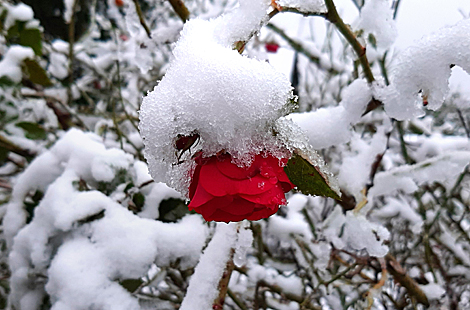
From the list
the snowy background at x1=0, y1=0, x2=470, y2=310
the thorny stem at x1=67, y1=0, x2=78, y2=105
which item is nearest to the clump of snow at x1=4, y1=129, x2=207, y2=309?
the snowy background at x1=0, y1=0, x2=470, y2=310

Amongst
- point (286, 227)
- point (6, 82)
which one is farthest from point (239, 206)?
point (6, 82)

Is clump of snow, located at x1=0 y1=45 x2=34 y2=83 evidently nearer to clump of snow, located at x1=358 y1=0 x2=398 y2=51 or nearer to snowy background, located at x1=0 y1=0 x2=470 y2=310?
snowy background, located at x1=0 y1=0 x2=470 y2=310

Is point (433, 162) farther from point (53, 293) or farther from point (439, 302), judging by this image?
point (53, 293)

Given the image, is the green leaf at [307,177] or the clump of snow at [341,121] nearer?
the green leaf at [307,177]

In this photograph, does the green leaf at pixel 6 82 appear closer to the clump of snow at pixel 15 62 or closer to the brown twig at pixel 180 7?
the clump of snow at pixel 15 62

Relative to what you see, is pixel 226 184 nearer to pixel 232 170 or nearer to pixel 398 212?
pixel 232 170

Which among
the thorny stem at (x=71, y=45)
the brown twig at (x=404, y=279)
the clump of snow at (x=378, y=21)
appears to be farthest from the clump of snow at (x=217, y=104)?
the thorny stem at (x=71, y=45)

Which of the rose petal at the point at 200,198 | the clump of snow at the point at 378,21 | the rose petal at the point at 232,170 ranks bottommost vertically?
the rose petal at the point at 200,198
